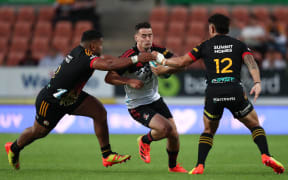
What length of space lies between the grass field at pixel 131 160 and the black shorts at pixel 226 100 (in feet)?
2.65

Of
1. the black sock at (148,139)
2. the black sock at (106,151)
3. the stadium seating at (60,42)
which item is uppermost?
the black sock at (148,139)

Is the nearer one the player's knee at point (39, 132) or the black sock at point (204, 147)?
the black sock at point (204, 147)

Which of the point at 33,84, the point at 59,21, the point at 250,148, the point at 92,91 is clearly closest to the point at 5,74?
the point at 33,84

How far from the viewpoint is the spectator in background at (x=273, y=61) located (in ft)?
55.5

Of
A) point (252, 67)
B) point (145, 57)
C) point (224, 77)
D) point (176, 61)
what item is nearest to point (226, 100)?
point (224, 77)

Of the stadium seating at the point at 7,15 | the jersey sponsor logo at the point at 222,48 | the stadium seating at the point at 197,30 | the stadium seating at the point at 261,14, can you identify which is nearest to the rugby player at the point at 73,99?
the jersey sponsor logo at the point at 222,48

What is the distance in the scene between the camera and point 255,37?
58.4 feet

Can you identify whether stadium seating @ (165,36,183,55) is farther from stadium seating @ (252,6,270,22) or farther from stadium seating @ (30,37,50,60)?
stadium seating @ (30,37,50,60)

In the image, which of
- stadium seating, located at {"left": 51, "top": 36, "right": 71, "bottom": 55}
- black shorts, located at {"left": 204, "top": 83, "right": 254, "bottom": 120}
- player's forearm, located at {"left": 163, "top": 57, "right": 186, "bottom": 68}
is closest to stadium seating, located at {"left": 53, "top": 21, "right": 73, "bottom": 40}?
stadium seating, located at {"left": 51, "top": 36, "right": 71, "bottom": 55}

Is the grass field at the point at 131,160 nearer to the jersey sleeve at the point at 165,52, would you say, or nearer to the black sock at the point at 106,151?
the black sock at the point at 106,151

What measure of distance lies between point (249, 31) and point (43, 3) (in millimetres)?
8642

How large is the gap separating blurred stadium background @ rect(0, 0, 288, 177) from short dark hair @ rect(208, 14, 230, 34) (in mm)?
6963

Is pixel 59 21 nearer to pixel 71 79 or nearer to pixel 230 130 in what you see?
pixel 230 130

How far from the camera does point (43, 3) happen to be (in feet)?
71.9
